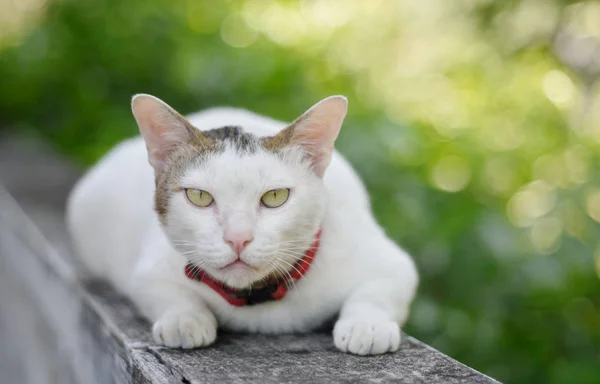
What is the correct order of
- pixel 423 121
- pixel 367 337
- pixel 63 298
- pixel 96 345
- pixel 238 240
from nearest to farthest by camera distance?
pixel 238 240 < pixel 367 337 < pixel 96 345 < pixel 63 298 < pixel 423 121

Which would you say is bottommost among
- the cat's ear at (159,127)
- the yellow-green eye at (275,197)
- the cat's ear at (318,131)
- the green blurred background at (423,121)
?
the yellow-green eye at (275,197)

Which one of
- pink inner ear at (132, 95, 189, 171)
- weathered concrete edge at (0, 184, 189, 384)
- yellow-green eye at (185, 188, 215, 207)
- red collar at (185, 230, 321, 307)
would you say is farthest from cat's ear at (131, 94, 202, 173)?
weathered concrete edge at (0, 184, 189, 384)

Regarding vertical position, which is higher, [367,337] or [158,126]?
[158,126]

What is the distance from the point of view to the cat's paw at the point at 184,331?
60.1 inches

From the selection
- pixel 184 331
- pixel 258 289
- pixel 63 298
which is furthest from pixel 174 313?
pixel 63 298

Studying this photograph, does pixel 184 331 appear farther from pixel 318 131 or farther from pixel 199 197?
pixel 318 131

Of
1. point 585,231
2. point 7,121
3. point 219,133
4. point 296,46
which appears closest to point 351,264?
point 219,133

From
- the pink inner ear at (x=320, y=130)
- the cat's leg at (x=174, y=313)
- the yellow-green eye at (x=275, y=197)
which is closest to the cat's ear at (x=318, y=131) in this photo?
the pink inner ear at (x=320, y=130)

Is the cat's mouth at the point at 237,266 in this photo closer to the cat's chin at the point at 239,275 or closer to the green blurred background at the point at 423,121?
the cat's chin at the point at 239,275

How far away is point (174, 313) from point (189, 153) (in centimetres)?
35

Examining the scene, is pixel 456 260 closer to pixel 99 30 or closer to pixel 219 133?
pixel 219 133

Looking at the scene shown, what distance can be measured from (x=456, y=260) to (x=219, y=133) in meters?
1.22

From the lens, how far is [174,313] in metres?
1.57

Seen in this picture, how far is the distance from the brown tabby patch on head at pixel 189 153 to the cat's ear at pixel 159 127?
0.01m
